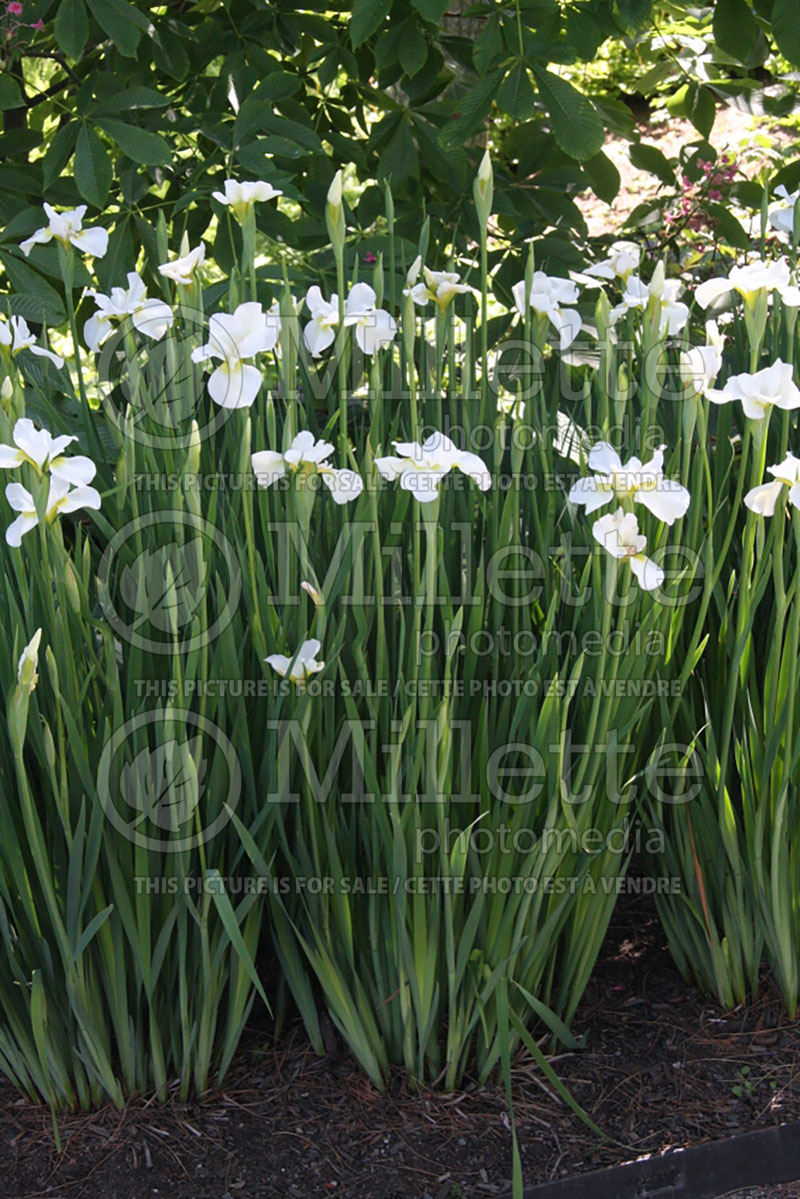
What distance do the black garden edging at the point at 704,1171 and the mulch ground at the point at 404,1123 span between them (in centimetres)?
1

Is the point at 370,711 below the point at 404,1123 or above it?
above

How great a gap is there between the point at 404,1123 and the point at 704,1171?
35cm

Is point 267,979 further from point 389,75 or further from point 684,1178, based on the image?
point 389,75

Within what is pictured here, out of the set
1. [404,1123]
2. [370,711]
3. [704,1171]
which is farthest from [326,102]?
[704,1171]

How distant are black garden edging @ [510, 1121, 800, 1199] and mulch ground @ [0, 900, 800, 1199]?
0.05 ft

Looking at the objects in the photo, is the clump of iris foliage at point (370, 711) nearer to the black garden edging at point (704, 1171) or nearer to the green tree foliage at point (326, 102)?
the black garden edging at point (704, 1171)

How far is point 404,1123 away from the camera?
132 centimetres

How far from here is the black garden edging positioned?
1260 mm

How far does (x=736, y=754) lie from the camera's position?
1381 millimetres

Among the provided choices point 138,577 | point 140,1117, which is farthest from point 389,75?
point 140,1117

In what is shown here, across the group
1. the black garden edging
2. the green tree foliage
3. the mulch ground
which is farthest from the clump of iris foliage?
the green tree foliage

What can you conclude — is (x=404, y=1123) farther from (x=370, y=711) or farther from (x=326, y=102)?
(x=326, y=102)

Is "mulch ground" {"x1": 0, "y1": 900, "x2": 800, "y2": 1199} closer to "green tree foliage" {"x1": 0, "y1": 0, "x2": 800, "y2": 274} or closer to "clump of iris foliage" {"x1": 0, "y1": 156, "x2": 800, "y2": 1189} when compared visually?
"clump of iris foliage" {"x1": 0, "y1": 156, "x2": 800, "y2": 1189}

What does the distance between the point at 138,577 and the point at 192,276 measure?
1.25 feet
